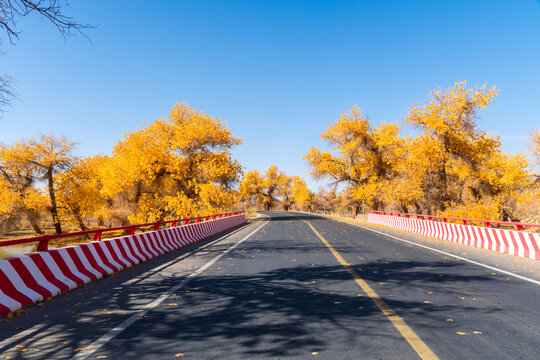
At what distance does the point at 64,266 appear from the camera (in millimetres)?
7512

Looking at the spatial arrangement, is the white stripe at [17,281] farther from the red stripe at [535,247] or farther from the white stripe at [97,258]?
the red stripe at [535,247]

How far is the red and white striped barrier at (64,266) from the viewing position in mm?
5961

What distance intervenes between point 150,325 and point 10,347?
151cm

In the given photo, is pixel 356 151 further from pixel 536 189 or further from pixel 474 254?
pixel 474 254

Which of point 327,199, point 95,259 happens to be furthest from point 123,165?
point 327,199

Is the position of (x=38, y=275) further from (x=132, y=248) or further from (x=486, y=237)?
(x=486, y=237)

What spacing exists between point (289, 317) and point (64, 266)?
5.09 meters

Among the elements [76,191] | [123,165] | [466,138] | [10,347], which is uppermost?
[466,138]

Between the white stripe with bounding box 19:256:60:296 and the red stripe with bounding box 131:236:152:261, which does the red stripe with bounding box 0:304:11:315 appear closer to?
the white stripe with bounding box 19:256:60:296

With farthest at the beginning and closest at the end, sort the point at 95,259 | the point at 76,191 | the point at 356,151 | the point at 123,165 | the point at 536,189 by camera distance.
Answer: the point at 356,151, the point at 76,191, the point at 123,165, the point at 536,189, the point at 95,259

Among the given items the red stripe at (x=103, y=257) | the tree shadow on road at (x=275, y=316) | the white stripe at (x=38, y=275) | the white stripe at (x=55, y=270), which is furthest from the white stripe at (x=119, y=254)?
the tree shadow on road at (x=275, y=316)

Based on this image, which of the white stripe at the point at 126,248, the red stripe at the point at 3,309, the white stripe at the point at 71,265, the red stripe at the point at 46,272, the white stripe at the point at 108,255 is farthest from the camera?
the white stripe at the point at 126,248

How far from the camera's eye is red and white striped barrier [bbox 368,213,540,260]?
11.0 meters

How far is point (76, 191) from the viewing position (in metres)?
38.8
